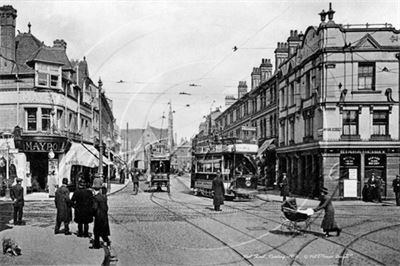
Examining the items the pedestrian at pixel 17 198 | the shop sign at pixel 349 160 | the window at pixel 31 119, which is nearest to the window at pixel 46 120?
the window at pixel 31 119

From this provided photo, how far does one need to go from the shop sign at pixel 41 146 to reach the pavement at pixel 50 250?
16212mm

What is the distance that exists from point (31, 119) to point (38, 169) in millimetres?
3570

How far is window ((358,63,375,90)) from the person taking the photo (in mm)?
26719

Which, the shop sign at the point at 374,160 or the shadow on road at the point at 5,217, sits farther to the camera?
the shop sign at the point at 374,160

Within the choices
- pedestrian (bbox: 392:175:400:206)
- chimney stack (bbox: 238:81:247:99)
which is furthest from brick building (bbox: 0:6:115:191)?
chimney stack (bbox: 238:81:247:99)

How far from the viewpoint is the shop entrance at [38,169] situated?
3042cm

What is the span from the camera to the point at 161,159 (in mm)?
35188

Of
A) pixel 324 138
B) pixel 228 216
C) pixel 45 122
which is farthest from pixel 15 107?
pixel 324 138

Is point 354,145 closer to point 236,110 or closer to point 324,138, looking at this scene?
point 324,138

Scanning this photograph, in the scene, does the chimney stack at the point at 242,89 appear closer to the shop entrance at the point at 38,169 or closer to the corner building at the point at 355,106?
the corner building at the point at 355,106

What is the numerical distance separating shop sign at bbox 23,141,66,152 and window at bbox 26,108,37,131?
1.00 meters

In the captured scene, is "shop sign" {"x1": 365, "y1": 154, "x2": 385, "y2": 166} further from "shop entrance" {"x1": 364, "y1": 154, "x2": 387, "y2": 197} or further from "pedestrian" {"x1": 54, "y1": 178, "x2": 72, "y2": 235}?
"pedestrian" {"x1": 54, "y1": 178, "x2": 72, "y2": 235}

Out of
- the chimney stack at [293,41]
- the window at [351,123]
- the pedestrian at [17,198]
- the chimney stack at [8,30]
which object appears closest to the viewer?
the pedestrian at [17,198]

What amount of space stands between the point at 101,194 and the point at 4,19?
21004 mm
